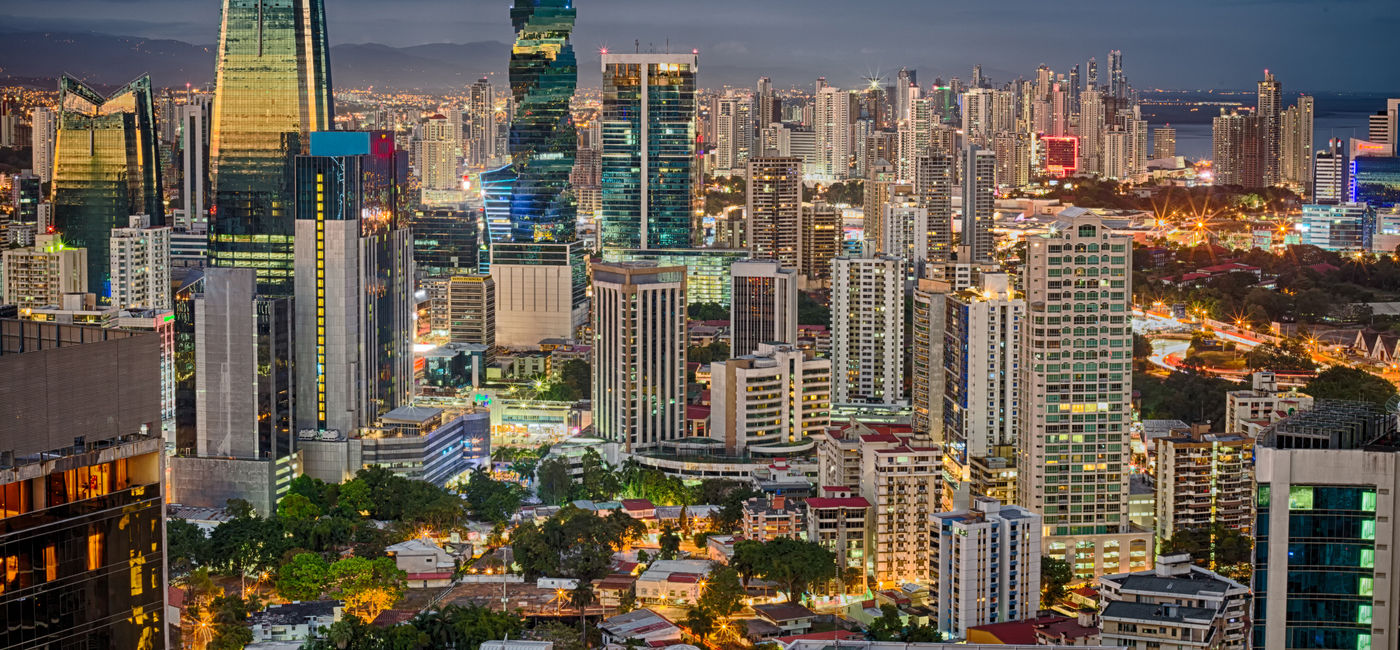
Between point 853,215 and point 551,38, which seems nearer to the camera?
point 551,38

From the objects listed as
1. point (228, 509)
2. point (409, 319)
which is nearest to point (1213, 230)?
point (409, 319)

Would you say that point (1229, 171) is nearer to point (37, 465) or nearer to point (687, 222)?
point (687, 222)

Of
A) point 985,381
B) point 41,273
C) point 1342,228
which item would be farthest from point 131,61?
point 1342,228

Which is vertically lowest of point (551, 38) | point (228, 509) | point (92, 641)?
point (228, 509)

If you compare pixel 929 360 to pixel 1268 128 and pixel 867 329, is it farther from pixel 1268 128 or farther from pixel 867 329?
pixel 1268 128

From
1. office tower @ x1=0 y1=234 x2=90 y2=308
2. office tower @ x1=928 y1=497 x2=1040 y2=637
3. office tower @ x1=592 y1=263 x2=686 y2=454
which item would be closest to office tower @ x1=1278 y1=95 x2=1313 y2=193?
office tower @ x1=592 y1=263 x2=686 y2=454

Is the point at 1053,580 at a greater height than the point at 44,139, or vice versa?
the point at 44,139

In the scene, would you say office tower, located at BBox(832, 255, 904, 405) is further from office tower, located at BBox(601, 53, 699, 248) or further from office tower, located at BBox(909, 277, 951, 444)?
office tower, located at BBox(601, 53, 699, 248)
